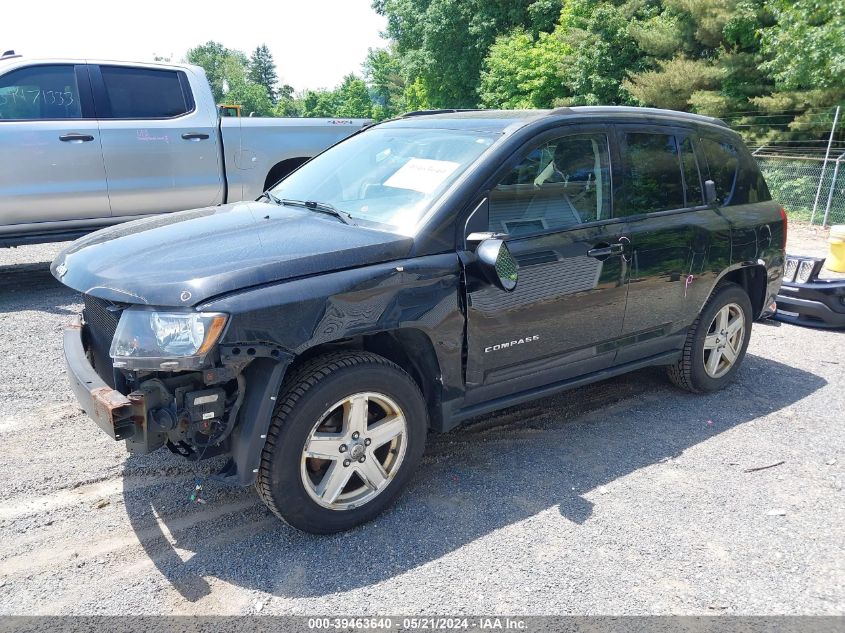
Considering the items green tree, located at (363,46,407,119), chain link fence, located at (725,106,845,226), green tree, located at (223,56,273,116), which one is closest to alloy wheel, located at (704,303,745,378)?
chain link fence, located at (725,106,845,226)

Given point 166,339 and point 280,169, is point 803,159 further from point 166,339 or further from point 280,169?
point 166,339

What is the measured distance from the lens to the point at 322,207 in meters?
3.54

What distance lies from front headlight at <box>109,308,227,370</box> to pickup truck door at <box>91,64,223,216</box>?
4982mm

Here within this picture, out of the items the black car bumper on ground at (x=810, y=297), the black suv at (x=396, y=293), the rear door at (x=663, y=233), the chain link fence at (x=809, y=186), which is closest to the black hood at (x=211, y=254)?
the black suv at (x=396, y=293)

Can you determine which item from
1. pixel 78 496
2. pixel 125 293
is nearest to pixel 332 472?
pixel 125 293

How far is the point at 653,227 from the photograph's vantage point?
407cm

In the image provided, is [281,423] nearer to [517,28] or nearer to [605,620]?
[605,620]

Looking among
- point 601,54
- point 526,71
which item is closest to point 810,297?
point 601,54

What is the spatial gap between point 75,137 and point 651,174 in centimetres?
Answer: 560

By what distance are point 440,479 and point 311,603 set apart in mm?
1118

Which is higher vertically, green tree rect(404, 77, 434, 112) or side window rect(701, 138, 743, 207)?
green tree rect(404, 77, 434, 112)

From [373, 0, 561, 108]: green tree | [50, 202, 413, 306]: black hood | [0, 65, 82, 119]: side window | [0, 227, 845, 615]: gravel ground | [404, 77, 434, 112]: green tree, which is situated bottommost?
[0, 227, 845, 615]: gravel ground

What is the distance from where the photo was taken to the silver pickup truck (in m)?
6.48

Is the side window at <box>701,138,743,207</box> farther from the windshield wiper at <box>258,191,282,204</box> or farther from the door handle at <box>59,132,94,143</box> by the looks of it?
the door handle at <box>59,132,94,143</box>
